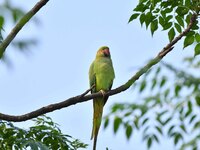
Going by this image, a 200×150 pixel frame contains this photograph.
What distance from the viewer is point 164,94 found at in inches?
302

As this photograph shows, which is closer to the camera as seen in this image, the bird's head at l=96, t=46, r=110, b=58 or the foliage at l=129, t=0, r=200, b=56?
the foliage at l=129, t=0, r=200, b=56

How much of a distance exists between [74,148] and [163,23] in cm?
99

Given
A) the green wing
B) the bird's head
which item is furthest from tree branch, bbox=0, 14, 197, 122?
the bird's head

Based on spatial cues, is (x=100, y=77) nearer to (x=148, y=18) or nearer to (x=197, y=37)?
(x=148, y=18)

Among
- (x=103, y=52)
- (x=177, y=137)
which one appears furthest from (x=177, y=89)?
(x=103, y=52)

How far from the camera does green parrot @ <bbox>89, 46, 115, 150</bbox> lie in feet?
17.7

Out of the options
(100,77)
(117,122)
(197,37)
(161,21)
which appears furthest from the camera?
(117,122)

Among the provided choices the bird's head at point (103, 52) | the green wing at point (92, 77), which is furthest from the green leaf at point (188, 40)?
the bird's head at point (103, 52)

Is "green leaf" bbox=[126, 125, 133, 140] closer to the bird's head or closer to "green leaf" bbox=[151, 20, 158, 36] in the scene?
the bird's head

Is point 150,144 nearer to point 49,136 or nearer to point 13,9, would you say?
point 49,136

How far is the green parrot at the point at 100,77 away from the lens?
5.41m

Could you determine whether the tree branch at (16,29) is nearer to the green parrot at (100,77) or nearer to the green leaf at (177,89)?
the green parrot at (100,77)

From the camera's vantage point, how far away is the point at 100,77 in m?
5.68

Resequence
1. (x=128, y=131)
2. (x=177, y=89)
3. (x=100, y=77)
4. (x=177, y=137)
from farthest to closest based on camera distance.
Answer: (x=177, y=89), (x=177, y=137), (x=128, y=131), (x=100, y=77)
